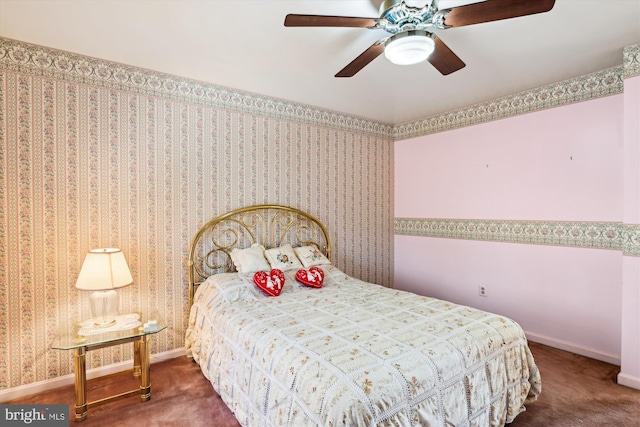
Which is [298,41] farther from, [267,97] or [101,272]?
[101,272]

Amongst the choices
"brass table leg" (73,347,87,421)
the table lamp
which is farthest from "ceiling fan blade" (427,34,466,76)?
"brass table leg" (73,347,87,421)

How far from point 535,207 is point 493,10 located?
2.42m

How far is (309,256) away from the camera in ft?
11.7

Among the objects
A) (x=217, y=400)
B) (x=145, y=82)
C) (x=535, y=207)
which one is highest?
(x=145, y=82)

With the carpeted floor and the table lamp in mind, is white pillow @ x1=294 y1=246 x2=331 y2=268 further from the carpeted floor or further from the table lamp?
the table lamp

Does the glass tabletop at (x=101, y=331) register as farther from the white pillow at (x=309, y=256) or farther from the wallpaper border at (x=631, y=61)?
the wallpaper border at (x=631, y=61)

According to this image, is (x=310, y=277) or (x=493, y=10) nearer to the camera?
(x=493, y=10)

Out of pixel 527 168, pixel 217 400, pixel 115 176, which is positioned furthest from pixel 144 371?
pixel 527 168

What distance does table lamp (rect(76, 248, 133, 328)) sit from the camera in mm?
2355

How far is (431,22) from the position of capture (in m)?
1.84

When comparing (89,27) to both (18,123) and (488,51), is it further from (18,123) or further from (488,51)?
(488,51)

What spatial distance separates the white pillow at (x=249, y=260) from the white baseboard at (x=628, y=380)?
9.99 ft

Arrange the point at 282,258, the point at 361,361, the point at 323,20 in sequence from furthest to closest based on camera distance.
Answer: the point at 282,258, the point at 323,20, the point at 361,361

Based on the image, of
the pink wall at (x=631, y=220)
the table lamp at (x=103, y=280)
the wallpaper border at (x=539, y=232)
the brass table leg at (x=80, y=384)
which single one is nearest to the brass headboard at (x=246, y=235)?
the table lamp at (x=103, y=280)
